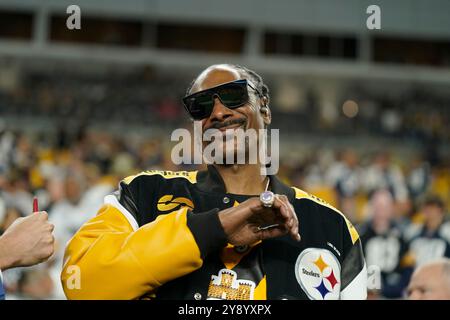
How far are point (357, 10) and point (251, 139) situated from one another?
71.7 feet

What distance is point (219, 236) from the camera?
2111mm

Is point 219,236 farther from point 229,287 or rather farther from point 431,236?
point 431,236

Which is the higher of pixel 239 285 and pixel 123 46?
pixel 123 46

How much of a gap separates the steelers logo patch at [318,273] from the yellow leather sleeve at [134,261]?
1.35 ft

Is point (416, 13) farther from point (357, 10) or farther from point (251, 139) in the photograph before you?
point (251, 139)

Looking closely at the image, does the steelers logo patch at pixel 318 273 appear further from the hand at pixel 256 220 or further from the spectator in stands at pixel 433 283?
the spectator in stands at pixel 433 283

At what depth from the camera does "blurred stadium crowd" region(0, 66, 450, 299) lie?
798 centimetres

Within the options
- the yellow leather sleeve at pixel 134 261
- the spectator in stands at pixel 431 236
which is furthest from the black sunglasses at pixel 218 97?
the spectator in stands at pixel 431 236

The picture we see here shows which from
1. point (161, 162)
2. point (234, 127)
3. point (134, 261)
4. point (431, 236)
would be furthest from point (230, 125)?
point (161, 162)

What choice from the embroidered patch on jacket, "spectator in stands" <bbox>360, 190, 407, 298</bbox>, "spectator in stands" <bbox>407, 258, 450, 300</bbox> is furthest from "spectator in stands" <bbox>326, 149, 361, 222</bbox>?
the embroidered patch on jacket

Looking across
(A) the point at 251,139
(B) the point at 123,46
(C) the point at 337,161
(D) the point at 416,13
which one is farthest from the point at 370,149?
(A) the point at 251,139

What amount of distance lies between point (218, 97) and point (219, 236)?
1.94 feet

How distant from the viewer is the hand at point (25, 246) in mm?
2133
